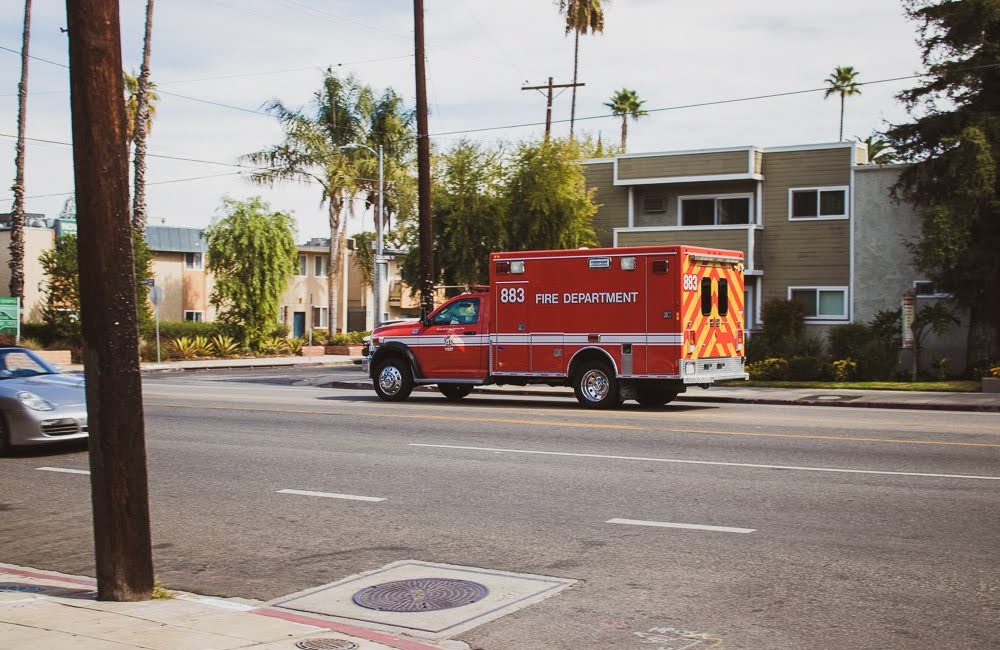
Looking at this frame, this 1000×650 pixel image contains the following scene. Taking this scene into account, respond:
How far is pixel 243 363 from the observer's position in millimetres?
43594

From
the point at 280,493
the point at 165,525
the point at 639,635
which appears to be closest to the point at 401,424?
the point at 280,493

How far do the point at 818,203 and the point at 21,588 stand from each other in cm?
2956

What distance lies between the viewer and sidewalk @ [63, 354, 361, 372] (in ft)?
132

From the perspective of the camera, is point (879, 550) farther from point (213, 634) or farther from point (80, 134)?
point (80, 134)

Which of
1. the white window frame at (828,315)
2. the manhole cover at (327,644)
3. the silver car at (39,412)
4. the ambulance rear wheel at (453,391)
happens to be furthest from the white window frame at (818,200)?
the manhole cover at (327,644)

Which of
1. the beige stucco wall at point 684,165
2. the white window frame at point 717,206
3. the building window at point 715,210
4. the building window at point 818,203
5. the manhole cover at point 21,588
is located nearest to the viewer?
the manhole cover at point 21,588

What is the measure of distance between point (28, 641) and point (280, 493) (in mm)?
5490

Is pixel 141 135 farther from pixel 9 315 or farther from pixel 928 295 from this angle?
pixel 928 295

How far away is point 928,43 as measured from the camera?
28672mm

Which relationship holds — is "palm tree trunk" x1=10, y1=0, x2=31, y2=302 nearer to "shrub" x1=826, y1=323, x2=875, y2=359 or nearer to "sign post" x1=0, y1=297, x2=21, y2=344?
"sign post" x1=0, y1=297, x2=21, y2=344

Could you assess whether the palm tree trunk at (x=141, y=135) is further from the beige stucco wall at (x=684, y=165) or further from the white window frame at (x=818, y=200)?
the white window frame at (x=818, y=200)

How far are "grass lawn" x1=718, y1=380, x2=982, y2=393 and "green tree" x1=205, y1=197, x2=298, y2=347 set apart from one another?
26.8 metres

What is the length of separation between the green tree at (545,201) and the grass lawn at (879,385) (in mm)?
8591

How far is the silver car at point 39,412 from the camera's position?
14.5 m
